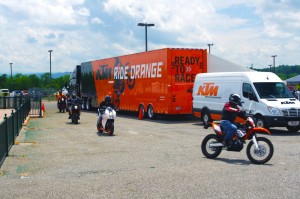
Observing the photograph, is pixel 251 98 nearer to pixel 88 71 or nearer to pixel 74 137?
pixel 74 137

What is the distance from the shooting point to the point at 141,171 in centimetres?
954

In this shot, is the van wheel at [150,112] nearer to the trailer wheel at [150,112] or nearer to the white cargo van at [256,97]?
the trailer wheel at [150,112]

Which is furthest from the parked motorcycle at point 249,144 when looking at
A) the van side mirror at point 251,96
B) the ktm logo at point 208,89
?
the ktm logo at point 208,89

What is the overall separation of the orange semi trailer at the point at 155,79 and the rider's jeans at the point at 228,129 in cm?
1311

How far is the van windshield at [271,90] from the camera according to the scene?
60.1 ft

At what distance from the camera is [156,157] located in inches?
452

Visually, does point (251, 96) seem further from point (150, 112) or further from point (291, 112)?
point (150, 112)

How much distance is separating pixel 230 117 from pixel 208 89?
10.6m

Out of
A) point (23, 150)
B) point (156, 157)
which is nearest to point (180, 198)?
point (156, 157)

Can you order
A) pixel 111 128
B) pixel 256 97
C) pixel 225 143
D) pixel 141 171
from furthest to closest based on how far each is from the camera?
pixel 256 97 → pixel 111 128 → pixel 225 143 → pixel 141 171

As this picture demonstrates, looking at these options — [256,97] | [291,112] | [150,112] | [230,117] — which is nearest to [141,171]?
[230,117]

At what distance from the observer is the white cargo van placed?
17344mm

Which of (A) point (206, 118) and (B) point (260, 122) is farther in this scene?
(A) point (206, 118)

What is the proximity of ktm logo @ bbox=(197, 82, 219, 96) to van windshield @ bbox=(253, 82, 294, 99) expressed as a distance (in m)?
2.64
